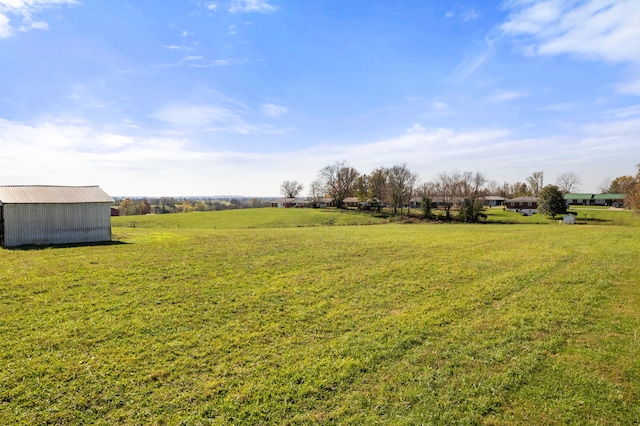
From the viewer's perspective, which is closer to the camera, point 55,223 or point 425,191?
point 55,223

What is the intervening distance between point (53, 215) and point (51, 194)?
1.68 m

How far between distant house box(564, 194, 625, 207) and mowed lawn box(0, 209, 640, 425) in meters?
107

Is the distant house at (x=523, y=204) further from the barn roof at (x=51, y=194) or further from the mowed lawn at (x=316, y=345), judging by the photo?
the barn roof at (x=51, y=194)

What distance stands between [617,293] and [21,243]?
2961cm

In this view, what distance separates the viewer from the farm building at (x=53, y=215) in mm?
19828

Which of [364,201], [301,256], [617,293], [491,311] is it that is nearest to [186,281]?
[301,256]

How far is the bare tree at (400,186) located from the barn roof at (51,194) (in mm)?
53612

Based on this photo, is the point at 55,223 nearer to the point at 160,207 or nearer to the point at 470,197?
the point at 470,197

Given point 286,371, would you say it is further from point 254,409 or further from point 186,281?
point 186,281

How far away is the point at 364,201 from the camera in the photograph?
3661 inches

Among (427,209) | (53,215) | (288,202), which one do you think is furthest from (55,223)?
(288,202)

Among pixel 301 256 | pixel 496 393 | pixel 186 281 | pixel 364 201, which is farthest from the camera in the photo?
pixel 364 201

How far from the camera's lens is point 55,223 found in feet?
69.6

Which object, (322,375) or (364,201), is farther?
(364,201)
